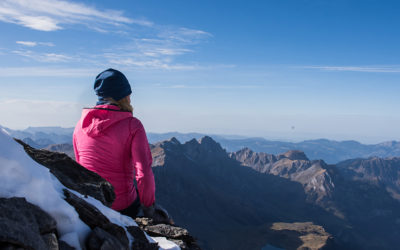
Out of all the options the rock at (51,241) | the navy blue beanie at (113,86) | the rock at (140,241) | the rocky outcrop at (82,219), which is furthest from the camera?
the navy blue beanie at (113,86)

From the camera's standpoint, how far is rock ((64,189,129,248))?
14.0 feet

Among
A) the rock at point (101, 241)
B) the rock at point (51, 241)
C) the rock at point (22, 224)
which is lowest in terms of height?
the rock at point (101, 241)

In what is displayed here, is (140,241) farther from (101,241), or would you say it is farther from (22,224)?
(22,224)

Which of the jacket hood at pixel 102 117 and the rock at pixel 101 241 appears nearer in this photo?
the rock at pixel 101 241

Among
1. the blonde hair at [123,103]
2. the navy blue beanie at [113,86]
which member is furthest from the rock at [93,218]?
the navy blue beanie at [113,86]

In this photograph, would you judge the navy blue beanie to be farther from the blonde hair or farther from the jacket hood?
the jacket hood

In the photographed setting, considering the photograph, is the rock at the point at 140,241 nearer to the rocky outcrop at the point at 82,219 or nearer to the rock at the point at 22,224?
the rocky outcrop at the point at 82,219

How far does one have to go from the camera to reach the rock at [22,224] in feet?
9.94

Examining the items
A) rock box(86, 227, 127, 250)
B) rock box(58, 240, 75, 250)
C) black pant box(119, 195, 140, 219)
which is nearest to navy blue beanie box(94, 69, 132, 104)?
black pant box(119, 195, 140, 219)

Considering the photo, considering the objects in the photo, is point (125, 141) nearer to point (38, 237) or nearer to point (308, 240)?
point (38, 237)

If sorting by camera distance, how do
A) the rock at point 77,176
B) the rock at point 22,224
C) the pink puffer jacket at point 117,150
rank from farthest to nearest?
the pink puffer jacket at point 117,150 < the rock at point 77,176 < the rock at point 22,224

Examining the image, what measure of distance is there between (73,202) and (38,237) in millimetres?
1048

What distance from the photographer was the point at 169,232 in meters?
6.21

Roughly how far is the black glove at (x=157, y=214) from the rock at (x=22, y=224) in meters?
2.69
